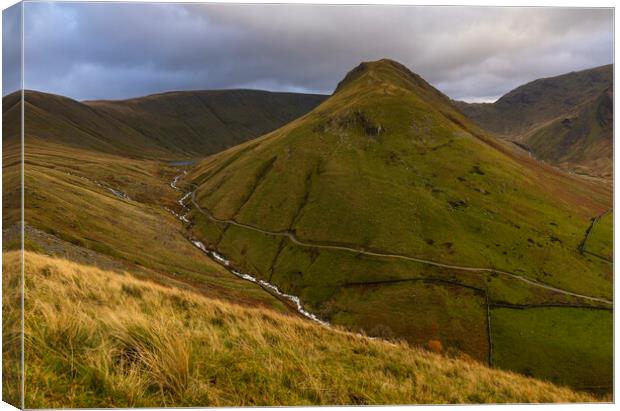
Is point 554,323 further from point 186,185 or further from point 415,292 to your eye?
point 186,185

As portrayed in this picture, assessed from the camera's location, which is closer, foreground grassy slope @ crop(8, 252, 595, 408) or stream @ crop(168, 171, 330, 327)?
foreground grassy slope @ crop(8, 252, 595, 408)

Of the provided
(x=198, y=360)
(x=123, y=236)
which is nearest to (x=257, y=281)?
(x=123, y=236)

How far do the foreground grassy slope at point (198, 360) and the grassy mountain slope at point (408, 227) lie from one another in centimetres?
4913

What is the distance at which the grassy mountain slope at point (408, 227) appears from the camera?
220ft

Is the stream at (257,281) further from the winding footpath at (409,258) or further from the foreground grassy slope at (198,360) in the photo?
the foreground grassy slope at (198,360)

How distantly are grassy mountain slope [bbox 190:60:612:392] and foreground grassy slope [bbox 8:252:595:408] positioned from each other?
1934 inches

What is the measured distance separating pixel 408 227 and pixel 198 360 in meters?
81.4

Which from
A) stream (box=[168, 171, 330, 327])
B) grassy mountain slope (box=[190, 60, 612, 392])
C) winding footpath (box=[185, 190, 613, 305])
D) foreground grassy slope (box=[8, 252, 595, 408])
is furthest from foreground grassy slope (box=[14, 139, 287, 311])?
foreground grassy slope (box=[8, 252, 595, 408])

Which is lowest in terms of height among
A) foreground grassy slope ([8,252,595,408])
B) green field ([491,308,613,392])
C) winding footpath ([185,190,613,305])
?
green field ([491,308,613,392])

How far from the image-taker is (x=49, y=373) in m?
7.92

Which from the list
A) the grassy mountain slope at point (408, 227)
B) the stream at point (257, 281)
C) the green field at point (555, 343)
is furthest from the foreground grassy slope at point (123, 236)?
the green field at point (555, 343)

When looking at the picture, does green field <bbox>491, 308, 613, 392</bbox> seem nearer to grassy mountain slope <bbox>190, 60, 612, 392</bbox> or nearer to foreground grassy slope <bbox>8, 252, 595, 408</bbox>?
grassy mountain slope <bbox>190, 60, 612, 392</bbox>

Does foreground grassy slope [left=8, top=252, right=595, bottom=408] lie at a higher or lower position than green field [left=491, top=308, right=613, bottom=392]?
higher

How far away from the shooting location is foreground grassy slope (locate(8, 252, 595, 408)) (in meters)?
8.07
